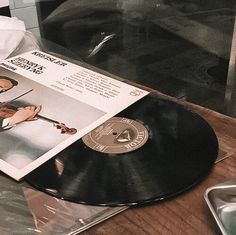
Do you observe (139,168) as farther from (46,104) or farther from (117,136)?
(46,104)

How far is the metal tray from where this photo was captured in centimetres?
36

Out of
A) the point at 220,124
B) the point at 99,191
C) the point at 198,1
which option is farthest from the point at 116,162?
the point at 198,1

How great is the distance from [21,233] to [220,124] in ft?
1.03

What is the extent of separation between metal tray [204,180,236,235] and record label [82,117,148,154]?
0.37 ft

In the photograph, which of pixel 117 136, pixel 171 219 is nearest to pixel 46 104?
pixel 117 136

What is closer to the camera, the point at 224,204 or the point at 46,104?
the point at 224,204

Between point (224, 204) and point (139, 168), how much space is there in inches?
3.9

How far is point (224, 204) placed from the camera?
1.26 feet

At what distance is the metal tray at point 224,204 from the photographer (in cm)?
36

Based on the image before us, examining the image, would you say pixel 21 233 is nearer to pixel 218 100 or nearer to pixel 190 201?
pixel 190 201

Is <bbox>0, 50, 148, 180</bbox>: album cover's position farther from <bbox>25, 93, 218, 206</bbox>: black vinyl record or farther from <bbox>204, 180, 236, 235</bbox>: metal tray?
<bbox>204, 180, 236, 235</bbox>: metal tray

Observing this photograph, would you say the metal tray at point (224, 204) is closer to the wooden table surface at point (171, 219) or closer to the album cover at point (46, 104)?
the wooden table surface at point (171, 219)

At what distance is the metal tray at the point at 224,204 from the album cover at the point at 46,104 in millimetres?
187

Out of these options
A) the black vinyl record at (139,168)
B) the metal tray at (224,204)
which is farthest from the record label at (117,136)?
the metal tray at (224,204)
